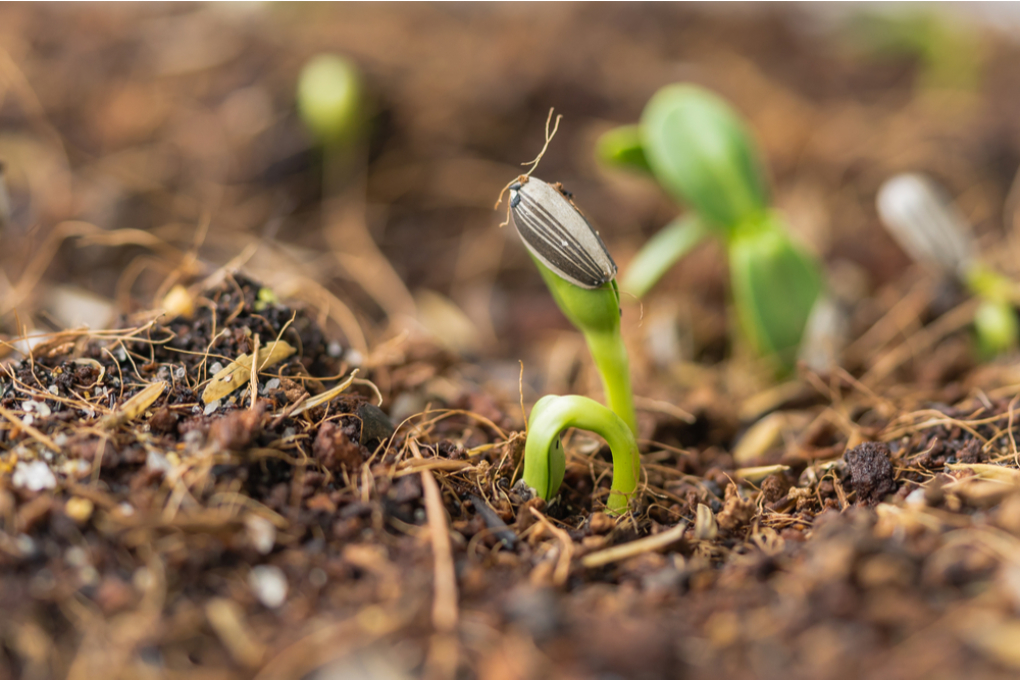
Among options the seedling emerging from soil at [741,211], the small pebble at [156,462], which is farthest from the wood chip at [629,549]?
the seedling emerging from soil at [741,211]

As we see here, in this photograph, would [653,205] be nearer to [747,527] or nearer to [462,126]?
[462,126]

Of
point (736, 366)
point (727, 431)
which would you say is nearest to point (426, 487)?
point (727, 431)

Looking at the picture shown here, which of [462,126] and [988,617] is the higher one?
[462,126]

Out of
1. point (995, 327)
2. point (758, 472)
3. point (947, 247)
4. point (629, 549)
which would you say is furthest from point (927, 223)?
point (629, 549)

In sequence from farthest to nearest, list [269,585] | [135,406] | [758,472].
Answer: [758,472] → [135,406] → [269,585]

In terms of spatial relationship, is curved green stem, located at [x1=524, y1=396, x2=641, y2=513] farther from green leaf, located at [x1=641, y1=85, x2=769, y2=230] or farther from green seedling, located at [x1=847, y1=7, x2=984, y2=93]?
green seedling, located at [x1=847, y1=7, x2=984, y2=93]

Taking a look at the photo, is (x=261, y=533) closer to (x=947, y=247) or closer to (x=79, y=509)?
(x=79, y=509)
